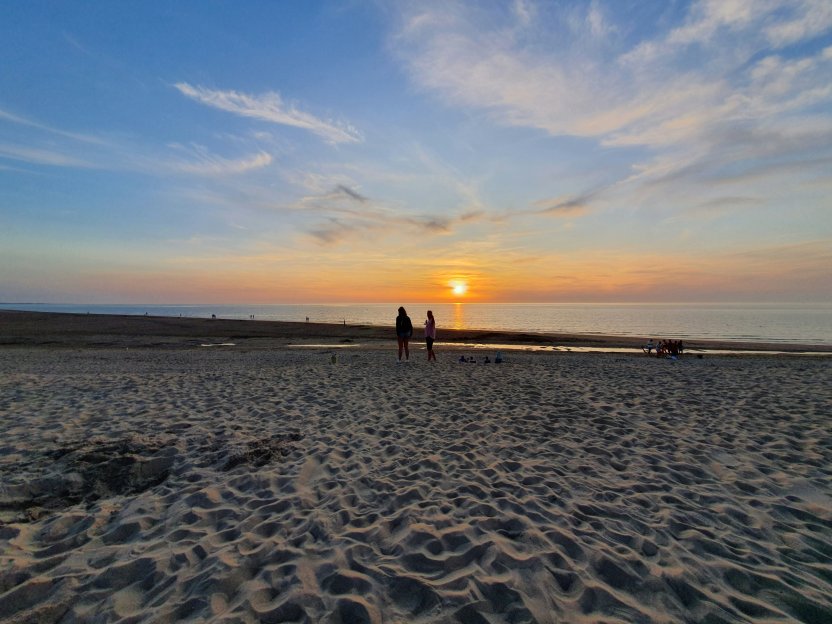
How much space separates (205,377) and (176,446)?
24.6 ft

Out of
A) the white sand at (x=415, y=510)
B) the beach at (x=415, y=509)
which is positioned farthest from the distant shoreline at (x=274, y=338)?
the white sand at (x=415, y=510)

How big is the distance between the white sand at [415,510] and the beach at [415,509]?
3 cm

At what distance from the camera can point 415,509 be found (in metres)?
4.56

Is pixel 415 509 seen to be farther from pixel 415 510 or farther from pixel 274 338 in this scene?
pixel 274 338

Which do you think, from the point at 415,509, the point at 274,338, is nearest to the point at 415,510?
the point at 415,509

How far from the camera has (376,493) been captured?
500 centimetres

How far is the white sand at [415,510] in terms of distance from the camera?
317cm

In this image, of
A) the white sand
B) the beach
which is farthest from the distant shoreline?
the white sand

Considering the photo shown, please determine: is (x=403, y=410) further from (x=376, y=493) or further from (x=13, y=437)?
(x=13, y=437)

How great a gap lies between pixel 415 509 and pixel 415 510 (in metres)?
0.03

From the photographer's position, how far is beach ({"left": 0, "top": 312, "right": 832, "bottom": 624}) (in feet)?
10.4

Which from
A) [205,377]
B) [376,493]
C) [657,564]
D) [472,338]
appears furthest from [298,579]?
[472,338]

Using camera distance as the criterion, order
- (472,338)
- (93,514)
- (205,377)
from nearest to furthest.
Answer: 1. (93,514)
2. (205,377)
3. (472,338)

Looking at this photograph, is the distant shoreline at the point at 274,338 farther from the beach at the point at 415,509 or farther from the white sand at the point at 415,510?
the white sand at the point at 415,510
